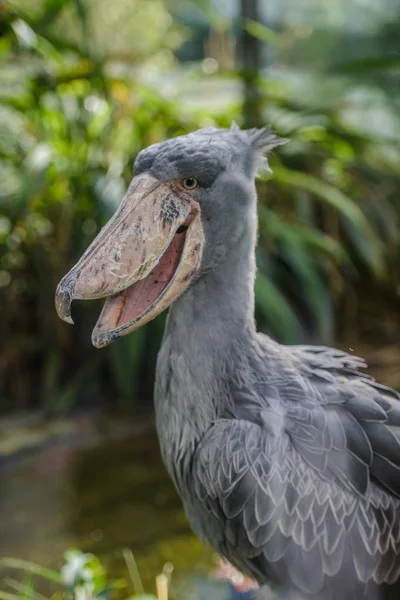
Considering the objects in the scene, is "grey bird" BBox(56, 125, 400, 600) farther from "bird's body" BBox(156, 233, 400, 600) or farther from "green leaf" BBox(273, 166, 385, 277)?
"green leaf" BBox(273, 166, 385, 277)

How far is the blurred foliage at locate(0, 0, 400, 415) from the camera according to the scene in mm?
2059

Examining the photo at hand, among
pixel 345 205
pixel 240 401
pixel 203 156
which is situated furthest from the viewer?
pixel 345 205

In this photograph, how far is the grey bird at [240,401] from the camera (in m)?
1.03

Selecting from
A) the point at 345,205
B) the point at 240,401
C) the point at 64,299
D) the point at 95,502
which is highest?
the point at 345,205

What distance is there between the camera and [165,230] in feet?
3.35

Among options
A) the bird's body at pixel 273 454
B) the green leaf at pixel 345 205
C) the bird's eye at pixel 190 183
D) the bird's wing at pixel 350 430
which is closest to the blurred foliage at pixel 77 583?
the bird's body at pixel 273 454

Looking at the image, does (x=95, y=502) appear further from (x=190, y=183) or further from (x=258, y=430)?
(x=190, y=183)

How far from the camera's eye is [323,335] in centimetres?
201

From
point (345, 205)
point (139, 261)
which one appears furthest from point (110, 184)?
point (139, 261)

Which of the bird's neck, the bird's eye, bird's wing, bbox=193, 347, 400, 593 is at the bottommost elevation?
bird's wing, bbox=193, 347, 400, 593

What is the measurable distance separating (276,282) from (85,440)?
783 millimetres

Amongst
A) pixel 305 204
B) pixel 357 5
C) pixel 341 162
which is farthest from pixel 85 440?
pixel 357 5

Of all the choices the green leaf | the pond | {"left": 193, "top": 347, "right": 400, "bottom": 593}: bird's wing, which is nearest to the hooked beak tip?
{"left": 193, "top": 347, "right": 400, "bottom": 593}: bird's wing

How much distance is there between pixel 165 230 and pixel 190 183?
77mm
